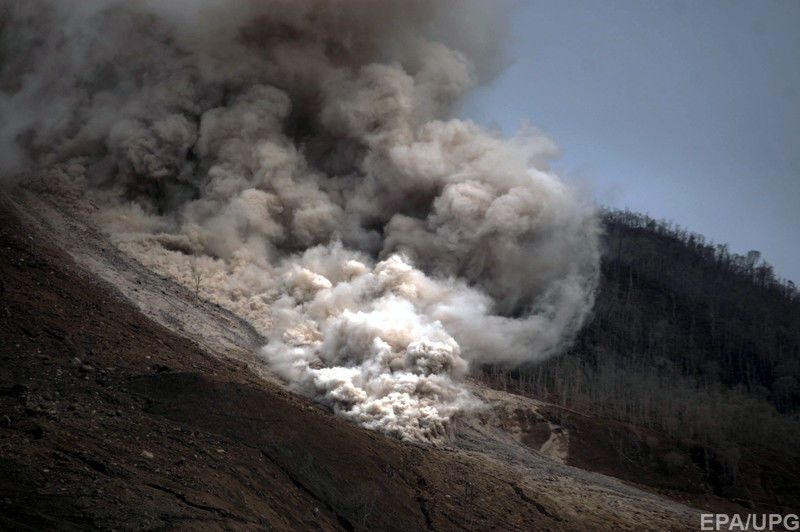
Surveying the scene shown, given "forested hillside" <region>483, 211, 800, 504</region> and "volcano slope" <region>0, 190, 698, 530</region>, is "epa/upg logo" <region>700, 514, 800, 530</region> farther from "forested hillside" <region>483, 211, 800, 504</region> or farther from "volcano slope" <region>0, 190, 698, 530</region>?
"forested hillside" <region>483, 211, 800, 504</region>

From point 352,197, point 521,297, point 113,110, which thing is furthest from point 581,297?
point 113,110

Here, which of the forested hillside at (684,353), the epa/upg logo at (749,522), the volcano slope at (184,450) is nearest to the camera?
the volcano slope at (184,450)

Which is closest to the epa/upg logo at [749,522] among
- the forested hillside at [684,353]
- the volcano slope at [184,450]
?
the volcano slope at [184,450]

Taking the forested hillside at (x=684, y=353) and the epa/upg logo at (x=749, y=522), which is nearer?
the epa/upg logo at (x=749, y=522)

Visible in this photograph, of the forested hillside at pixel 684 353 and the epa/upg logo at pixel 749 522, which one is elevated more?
the forested hillside at pixel 684 353

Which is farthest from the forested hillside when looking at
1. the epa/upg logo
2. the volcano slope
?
the volcano slope

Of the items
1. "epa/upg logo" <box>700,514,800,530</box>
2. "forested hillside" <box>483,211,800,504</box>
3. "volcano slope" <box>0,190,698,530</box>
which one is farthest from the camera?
"forested hillside" <box>483,211,800,504</box>

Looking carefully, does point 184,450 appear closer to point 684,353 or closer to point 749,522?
point 749,522

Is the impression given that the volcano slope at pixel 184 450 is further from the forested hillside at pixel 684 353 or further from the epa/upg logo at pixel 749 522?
the forested hillside at pixel 684 353
